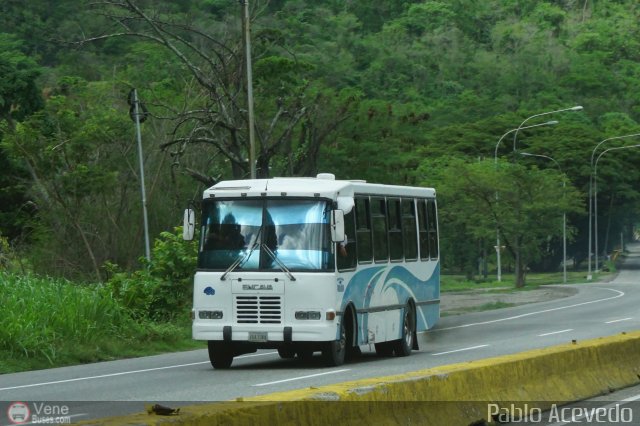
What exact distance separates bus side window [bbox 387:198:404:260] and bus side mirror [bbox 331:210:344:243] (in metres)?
3.04

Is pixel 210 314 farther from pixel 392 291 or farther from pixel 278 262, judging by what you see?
pixel 392 291

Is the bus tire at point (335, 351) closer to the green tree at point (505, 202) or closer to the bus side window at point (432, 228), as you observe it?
the bus side window at point (432, 228)

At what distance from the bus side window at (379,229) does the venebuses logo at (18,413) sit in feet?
27.1

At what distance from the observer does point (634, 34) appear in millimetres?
139750

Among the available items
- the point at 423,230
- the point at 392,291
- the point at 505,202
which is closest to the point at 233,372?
the point at 392,291

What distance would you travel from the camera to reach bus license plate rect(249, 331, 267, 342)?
1969 cm

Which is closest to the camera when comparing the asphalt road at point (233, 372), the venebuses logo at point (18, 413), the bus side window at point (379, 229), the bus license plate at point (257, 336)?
the venebuses logo at point (18, 413)

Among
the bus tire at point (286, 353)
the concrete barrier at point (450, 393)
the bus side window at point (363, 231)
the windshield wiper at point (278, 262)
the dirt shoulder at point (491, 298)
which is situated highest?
the bus side window at point (363, 231)

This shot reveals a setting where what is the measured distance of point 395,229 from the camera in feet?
75.8

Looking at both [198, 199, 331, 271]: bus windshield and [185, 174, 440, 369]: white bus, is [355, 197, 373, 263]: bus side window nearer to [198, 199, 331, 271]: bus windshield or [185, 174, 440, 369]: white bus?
[185, 174, 440, 369]: white bus

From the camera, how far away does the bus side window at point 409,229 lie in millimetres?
23625

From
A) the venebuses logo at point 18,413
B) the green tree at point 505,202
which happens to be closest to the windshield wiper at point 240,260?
the venebuses logo at point 18,413

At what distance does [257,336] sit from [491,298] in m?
32.0

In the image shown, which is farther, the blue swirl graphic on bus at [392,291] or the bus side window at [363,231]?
the bus side window at [363,231]
